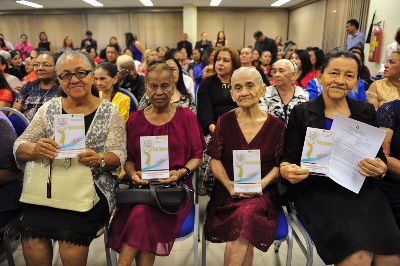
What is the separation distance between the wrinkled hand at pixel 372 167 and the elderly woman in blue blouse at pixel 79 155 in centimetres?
137

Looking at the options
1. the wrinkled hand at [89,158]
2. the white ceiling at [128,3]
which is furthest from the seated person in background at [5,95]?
the white ceiling at [128,3]

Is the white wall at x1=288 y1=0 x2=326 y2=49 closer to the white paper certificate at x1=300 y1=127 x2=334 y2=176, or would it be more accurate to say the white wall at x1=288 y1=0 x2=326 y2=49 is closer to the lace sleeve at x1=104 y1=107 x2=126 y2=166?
the white paper certificate at x1=300 y1=127 x2=334 y2=176

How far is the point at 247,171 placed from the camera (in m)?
1.77

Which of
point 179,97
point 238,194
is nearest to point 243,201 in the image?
point 238,194

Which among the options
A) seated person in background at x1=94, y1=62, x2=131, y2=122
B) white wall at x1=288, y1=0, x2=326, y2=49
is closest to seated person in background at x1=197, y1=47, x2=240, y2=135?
seated person in background at x1=94, y1=62, x2=131, y2=122

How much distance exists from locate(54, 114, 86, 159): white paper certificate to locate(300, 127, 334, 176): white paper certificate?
121cm

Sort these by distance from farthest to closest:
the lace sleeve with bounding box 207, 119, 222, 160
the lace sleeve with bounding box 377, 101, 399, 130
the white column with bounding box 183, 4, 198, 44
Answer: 1. the white column with bounding box 183, 4, 198, 44
2. the lace sleeve with bounding box 207, 119, 222, 160
3. the lace sleeve with bounding box 377, 101, 399, 130

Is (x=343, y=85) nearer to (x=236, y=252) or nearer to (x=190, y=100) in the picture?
(x=236, y=252)

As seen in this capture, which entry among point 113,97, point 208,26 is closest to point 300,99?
point 113,97

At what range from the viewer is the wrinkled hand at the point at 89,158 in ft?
5.61

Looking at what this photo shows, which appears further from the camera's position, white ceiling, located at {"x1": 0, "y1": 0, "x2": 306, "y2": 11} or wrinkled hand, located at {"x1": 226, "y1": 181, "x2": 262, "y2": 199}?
white ceiling, located at {"x1": 0, "y1": 0, "x2": 306, "y2": 11}

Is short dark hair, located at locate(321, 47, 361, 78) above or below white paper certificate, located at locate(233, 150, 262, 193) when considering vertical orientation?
above

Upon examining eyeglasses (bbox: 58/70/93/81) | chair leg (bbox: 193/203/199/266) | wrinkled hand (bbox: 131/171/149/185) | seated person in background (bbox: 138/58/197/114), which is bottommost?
chair leg (bbox: 193/203/199/266)

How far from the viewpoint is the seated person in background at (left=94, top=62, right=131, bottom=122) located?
303 centimetres
